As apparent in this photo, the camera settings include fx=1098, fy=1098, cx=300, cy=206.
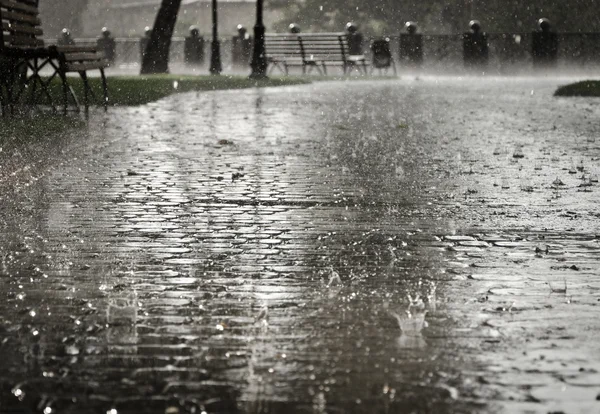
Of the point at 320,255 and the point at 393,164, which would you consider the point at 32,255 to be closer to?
the point at 320,255

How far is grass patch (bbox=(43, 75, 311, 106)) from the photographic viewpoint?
1653 cm

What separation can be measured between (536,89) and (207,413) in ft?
73.4

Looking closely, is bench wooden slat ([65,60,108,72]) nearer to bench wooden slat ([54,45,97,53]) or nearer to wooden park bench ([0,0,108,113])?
wooden park bench ([0,0,108,113])

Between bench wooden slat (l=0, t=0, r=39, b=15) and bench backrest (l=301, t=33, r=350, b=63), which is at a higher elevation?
bench wooden slat (l=0, t=0, r=39, b=15)

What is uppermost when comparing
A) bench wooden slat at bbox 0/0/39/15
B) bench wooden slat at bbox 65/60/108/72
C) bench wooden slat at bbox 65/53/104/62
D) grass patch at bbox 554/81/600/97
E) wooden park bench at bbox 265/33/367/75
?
bench wooden slat at bbox 0/0/39/15

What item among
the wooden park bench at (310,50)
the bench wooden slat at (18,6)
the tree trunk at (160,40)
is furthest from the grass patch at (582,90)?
the tree trunk at (160,40)

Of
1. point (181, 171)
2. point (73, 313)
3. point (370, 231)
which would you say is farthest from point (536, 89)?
point (73, 313)

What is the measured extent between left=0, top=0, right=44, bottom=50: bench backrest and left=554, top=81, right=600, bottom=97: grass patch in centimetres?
1028

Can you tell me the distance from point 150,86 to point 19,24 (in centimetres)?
639

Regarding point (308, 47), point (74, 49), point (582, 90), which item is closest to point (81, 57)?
point (74, 49)

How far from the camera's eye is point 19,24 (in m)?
14.1

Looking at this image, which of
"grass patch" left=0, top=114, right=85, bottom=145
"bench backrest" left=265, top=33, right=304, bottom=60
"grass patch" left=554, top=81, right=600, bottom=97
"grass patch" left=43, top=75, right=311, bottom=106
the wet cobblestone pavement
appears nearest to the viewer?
the wet cobblestone pavement

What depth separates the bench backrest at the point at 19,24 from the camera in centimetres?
1289

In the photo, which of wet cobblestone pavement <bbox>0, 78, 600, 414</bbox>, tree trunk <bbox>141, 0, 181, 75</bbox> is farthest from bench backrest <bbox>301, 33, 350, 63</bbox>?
wet cobblestone pavement <bbox>0, 78, 600, 414</bbox>
